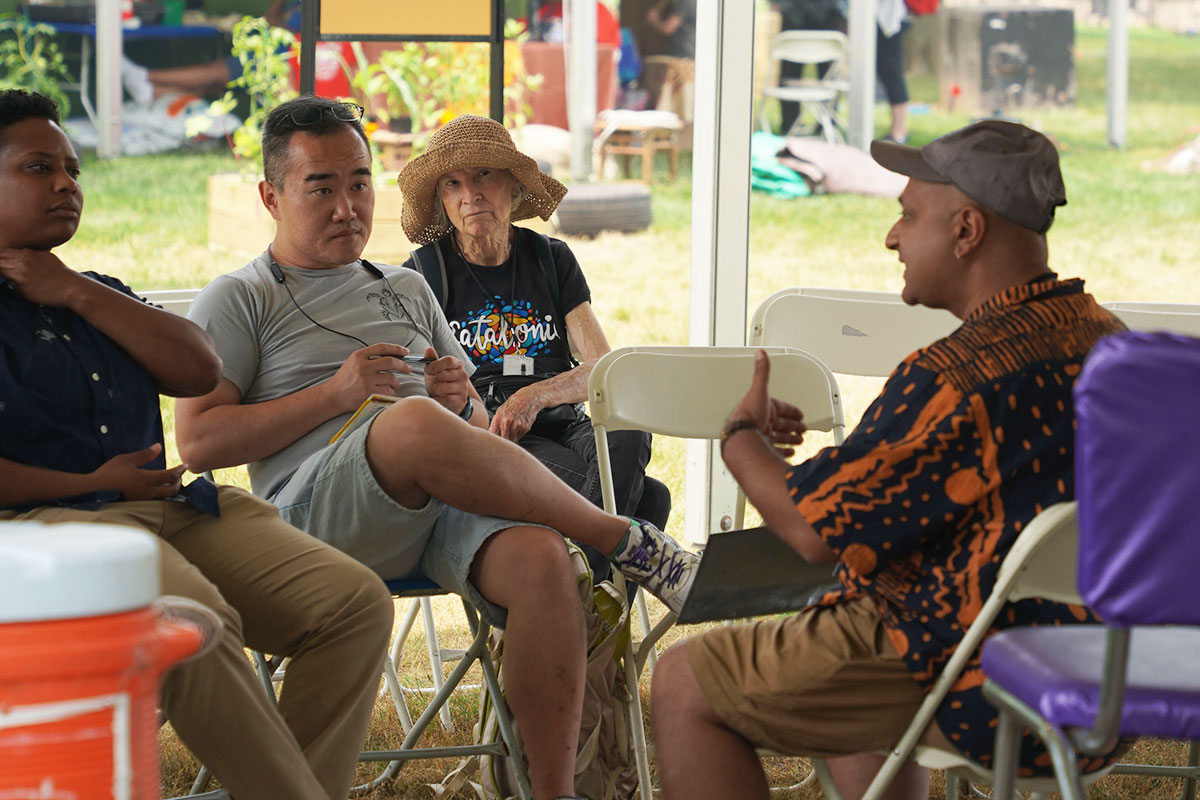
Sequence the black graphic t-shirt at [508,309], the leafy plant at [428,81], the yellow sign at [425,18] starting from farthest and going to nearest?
the leafy plant at [428,81], the yellow sign at [425,18], the black graphic t-shirt at [508,309]

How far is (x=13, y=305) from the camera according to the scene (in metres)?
2.39

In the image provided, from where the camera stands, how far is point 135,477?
236 centimetres

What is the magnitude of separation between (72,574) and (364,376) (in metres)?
1.87

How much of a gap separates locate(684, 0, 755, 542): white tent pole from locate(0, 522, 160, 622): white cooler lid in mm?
3619

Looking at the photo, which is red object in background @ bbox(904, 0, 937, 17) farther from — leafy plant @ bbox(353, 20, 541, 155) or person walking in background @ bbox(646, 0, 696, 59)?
leafy plant @ bbox(353, 20, 541, 155)

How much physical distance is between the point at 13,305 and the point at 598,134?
9.15 m

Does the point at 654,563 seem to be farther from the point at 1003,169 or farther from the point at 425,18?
the point at 425,18

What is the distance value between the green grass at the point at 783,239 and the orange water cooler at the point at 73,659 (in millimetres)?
5054

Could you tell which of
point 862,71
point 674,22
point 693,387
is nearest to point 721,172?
point 693,387

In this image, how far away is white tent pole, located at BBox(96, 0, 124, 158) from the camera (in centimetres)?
1002

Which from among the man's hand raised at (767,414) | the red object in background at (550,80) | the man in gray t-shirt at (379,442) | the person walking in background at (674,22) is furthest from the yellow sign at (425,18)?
the person walking in background at (674,22)

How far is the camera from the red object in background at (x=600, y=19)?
12.3 meters

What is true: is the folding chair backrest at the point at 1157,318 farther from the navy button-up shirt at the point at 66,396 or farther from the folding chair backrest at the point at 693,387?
the navy button-up shirt at the point at 66,396

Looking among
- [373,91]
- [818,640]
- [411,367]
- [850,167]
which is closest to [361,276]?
[411,367]
